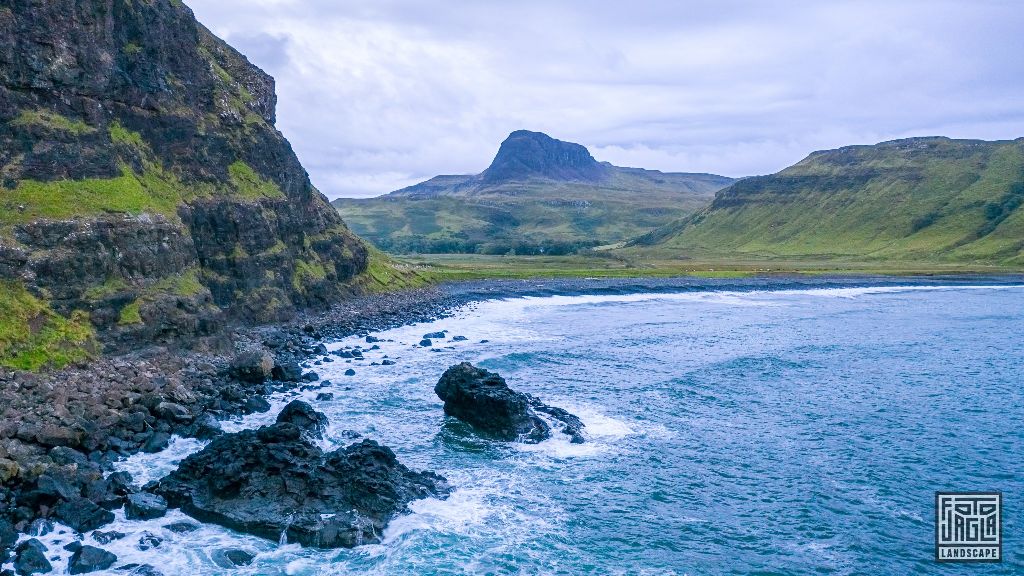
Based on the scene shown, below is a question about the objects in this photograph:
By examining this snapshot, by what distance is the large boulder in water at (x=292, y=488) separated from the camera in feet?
97.1

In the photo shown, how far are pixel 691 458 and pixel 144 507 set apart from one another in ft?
89.0

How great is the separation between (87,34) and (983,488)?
225ft

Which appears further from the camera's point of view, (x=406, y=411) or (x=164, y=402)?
(x=406, y=411)

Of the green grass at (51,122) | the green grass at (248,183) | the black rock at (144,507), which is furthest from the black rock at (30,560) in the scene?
the green grass at (248,183)

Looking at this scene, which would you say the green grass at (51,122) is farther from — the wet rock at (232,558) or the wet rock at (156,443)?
the wet rock at (232,558)

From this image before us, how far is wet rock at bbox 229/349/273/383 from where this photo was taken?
171 ft

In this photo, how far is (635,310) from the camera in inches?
4582

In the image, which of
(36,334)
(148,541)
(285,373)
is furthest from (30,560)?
(285,373)

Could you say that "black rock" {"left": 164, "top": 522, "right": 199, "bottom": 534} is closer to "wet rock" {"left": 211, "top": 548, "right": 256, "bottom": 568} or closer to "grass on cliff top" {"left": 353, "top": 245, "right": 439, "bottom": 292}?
"wet rock" {"left": 211, "top": 548, "right": 256, "bottom": 568}

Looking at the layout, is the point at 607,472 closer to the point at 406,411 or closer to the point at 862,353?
the point at 406,411

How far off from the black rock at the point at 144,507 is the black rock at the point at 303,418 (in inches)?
419

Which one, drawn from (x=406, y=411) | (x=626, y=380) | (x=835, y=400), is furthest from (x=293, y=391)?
(x=835, y=400)

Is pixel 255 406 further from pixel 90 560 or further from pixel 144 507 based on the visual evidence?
pixel 90 560

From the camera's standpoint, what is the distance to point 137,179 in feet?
202
